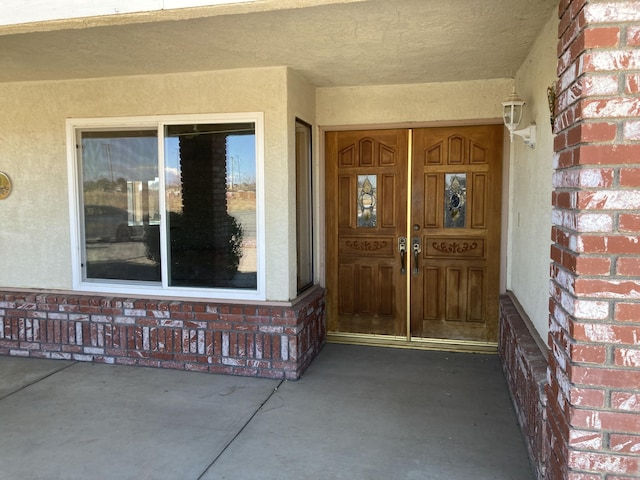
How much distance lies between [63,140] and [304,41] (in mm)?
2505

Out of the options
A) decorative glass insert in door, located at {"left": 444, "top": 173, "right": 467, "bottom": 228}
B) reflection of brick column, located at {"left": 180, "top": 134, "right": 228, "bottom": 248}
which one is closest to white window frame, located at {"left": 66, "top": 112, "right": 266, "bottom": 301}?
reflection of brick column, located at {"left": 180, "top": 134, "right": 228, "bottom": 248}

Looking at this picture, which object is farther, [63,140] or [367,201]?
[367,201]

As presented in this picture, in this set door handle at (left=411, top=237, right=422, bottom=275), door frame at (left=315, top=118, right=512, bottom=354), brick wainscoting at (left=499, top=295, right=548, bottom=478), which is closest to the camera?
brick wainscoting at (left=499, top=295, right=548, bottom=478)

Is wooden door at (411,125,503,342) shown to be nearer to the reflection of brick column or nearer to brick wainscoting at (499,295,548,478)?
brick wainscoting at (499,295,548,478)

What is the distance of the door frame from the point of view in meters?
4.38

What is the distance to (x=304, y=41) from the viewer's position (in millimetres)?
3162

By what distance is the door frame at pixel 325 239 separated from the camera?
438 centimetres

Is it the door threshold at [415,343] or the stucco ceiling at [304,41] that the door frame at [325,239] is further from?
the stucco ceiling at [304,41]

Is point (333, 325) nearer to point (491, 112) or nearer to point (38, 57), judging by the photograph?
point (491, 112)

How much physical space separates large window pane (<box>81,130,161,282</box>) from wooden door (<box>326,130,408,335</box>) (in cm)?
169

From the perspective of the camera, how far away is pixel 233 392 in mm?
3619

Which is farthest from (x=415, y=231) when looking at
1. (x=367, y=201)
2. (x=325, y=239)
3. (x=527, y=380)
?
(x=527, y=380)

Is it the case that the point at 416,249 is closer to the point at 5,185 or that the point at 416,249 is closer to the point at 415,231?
the point at 415,231

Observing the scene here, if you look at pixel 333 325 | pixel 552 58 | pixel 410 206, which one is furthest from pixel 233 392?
pixel 552 58
